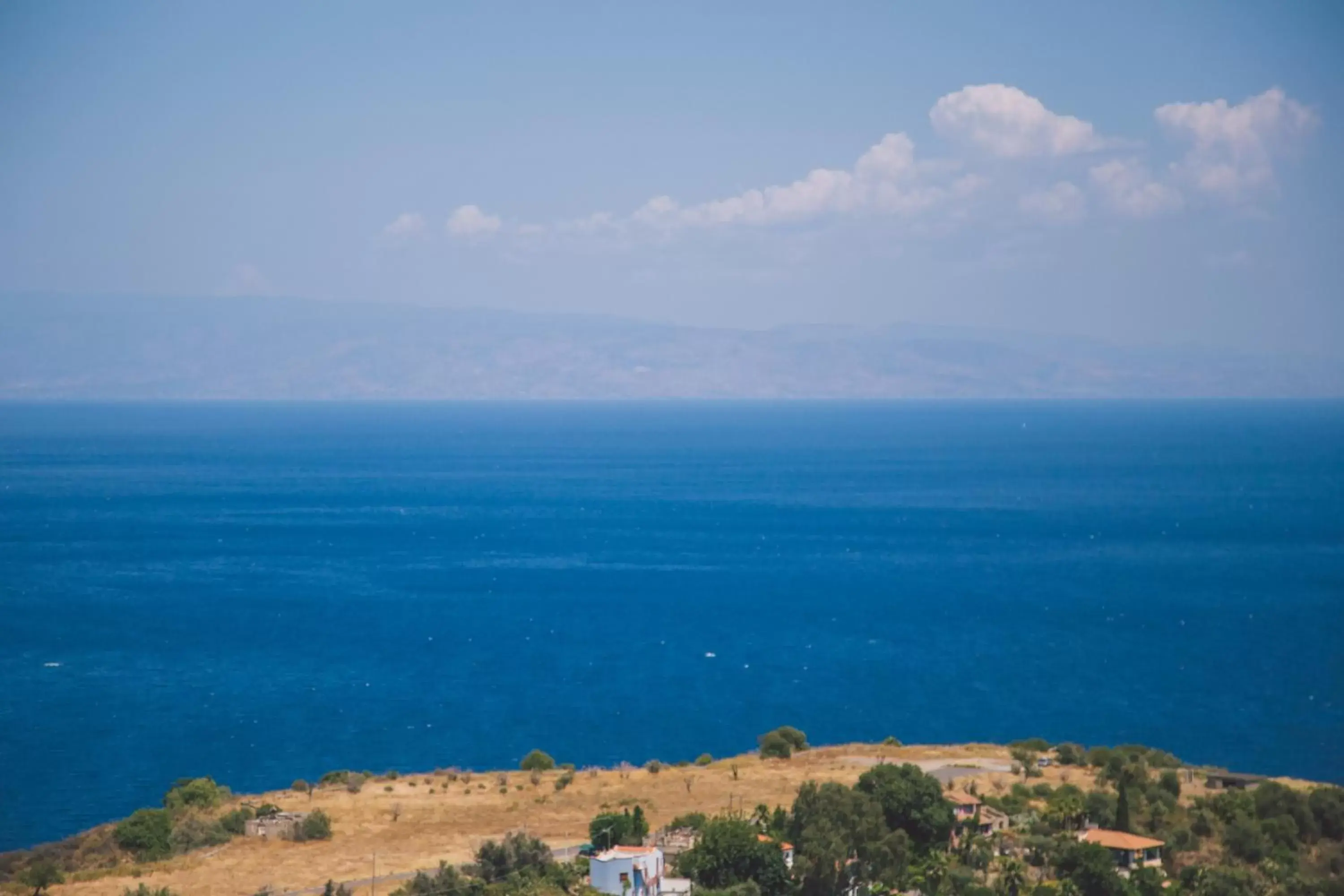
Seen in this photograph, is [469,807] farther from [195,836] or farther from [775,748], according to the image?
[775,748]

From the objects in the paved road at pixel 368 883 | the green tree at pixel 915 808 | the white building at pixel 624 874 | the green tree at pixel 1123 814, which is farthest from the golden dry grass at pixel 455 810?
the green tree at pixel 1123 814

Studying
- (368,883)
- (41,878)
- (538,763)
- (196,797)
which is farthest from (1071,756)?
(41,878)

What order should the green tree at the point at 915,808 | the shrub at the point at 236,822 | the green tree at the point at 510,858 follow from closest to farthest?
the green tree at the point at 510,858 → the green tree at the point at 915,808 → the shrub at the point at 236,822

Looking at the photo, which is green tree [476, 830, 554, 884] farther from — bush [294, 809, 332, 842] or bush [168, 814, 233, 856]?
bush [168, 814, 233, 856]

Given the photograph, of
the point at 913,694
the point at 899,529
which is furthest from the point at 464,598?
the point at 899,529

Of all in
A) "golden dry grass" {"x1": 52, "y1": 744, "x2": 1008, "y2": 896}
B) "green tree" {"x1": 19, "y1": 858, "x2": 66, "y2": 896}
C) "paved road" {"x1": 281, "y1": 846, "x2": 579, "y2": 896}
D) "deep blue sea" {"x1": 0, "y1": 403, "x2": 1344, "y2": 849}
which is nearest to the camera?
"paved road" {"x1": 281, "y1": 846, "x2": 579, "y2": 896}

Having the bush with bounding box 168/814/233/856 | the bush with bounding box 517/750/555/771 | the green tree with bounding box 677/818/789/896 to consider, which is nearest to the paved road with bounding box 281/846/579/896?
the green tree with bounding box 677/818/789/896

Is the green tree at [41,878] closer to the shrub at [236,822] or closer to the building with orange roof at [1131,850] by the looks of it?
the shrub at [236,822]
